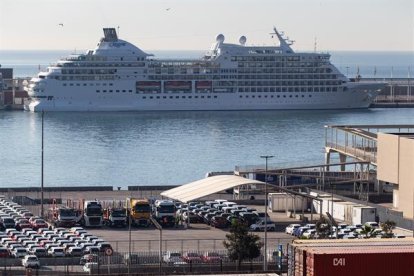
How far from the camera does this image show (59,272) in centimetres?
1756

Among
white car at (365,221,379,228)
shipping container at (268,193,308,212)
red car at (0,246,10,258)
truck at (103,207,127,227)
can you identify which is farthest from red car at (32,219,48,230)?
white car at (365,221,379,228)

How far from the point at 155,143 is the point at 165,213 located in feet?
73.7

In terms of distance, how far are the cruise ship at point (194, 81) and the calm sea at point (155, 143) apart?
1.35 metres

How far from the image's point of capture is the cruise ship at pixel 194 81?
206 feet

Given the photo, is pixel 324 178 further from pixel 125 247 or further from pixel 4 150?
pixel 4 150

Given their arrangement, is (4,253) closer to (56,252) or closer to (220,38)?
(56,252)

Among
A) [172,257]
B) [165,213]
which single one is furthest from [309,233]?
[165,213]

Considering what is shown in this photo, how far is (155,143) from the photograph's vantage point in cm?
4497

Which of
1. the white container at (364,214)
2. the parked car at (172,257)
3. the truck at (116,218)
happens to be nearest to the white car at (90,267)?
the parked car at (172,257)

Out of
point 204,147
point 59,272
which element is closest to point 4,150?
point 204,147

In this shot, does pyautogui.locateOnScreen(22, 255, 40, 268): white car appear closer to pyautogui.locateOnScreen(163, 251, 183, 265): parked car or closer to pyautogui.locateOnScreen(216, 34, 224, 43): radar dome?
pyautogui.locateOnScreen(163, 251, 183, 265): parked car

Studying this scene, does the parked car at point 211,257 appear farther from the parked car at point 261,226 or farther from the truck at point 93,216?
the truck at point 93,216

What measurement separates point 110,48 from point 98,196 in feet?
122

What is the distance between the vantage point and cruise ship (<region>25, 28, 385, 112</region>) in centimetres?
6269
